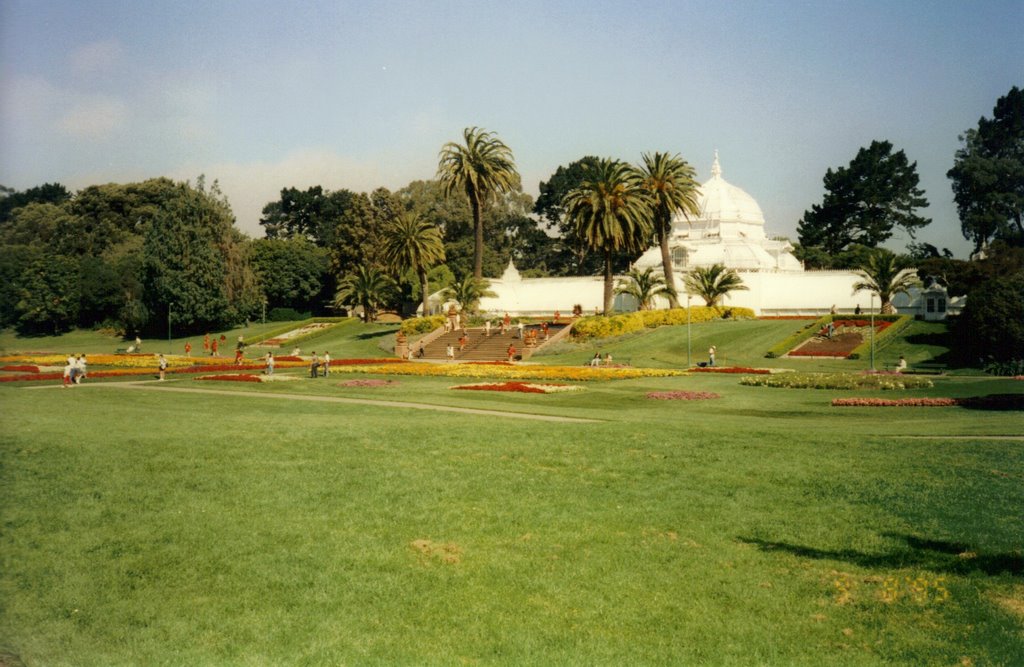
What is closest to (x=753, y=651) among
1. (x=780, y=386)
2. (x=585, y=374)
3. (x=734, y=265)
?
(x=780, y=386)

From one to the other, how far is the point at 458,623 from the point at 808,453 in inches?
429

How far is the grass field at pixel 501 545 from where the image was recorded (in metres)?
9.39

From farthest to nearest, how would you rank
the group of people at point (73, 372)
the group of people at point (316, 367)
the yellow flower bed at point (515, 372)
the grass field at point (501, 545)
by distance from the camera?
the group of people at point (316, 367), the yellow flower bed at point (515, 372), the group of people at point (73, 372), the grass field at point (501, 545)

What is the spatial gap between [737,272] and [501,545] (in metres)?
70.9

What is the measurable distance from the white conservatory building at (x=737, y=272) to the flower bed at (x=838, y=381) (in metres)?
37.4

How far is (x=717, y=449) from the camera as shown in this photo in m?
18.6

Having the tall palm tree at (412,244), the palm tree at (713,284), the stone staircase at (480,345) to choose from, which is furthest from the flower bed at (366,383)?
the palm tree at (713,284)

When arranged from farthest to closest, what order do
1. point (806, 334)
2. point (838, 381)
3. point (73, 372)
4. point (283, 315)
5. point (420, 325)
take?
point (283, 315), point (420, 325), point (806, 334), point (73, 372), point (838, 381)

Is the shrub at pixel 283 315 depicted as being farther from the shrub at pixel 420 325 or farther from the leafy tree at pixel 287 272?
the shrub at pixel 420 325

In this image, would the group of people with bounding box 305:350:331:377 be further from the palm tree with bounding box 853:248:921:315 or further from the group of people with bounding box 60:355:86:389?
the palm tree with bounding box 853:248:921:315

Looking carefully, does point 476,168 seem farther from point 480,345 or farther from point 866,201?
point 866,201

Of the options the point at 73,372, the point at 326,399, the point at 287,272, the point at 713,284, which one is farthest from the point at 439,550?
the point at 287,272

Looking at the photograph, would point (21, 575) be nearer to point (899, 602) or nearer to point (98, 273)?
point (899, 602)

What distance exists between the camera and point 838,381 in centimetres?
3556
